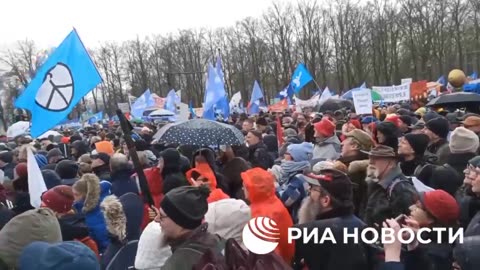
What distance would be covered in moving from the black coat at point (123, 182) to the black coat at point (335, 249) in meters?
2.86

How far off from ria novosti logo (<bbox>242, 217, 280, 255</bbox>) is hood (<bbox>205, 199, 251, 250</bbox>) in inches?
20.1

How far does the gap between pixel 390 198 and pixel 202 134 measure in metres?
3.06

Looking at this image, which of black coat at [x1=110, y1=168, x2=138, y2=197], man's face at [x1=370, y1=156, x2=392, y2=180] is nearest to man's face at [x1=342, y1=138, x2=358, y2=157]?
man's face at [x1=370, y1=156, x2=392, y2=180]

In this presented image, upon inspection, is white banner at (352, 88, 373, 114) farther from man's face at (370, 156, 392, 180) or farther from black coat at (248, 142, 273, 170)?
man's face at (370, 156, 392, 180)

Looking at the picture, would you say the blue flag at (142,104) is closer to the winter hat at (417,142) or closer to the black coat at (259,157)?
the black coat at (259,157)

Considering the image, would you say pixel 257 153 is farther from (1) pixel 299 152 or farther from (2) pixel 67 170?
(2) pixel 67 170

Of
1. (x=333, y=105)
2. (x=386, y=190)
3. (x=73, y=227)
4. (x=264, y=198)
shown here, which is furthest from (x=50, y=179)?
(x=333, y=105)

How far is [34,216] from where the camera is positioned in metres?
3.28

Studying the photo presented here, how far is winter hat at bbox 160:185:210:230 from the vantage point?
3.03 meters

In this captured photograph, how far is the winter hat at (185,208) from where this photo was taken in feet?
9.95

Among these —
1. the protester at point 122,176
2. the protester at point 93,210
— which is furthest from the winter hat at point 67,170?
the protester at point 93,210

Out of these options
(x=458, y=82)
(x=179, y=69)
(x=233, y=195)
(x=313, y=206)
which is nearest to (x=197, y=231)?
(x=313, y=206)

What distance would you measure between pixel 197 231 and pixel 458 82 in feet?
51.8

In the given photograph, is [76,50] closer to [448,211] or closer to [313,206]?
[313,206]
